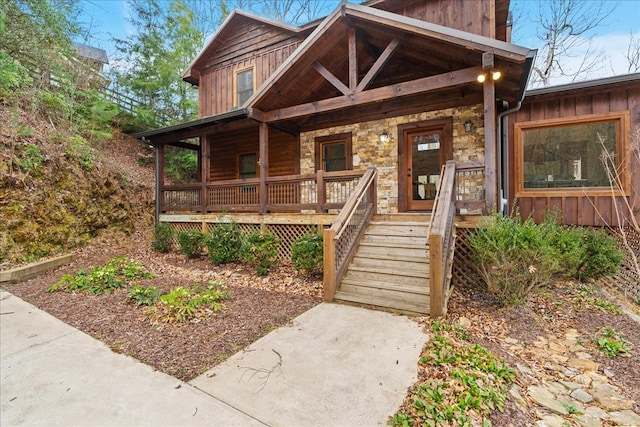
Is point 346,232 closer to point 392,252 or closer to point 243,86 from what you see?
point 392,252

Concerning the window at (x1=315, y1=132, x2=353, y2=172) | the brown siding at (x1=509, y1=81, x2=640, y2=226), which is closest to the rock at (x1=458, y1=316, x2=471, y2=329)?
the brown siding at (x1=509, y1=81, x2=640, y2=226)

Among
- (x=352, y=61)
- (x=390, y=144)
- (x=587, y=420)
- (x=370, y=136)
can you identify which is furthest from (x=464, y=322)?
(x=370, y=136)

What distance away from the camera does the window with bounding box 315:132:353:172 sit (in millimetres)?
8508

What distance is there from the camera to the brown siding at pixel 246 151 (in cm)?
966

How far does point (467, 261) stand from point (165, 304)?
4880 mm

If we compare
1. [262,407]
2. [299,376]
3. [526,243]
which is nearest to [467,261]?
[526,243]

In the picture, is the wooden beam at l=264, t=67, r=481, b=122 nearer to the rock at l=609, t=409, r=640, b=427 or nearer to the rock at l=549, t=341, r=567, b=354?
the rock at l=549, t=341, r=567, b=354

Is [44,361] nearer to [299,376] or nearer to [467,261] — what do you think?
[299,376]

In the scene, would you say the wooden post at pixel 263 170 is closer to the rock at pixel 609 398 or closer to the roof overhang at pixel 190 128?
the roof overhang at pixel 190 128

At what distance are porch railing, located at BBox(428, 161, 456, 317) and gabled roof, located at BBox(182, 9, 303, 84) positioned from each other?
25.2 feet

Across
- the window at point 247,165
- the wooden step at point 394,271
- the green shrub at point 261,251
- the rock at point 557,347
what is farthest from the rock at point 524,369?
the window at point 247,165

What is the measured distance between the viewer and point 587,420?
2.31m

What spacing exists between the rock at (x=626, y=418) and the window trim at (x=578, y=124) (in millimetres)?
5255

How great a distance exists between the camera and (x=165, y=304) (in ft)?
13.5
